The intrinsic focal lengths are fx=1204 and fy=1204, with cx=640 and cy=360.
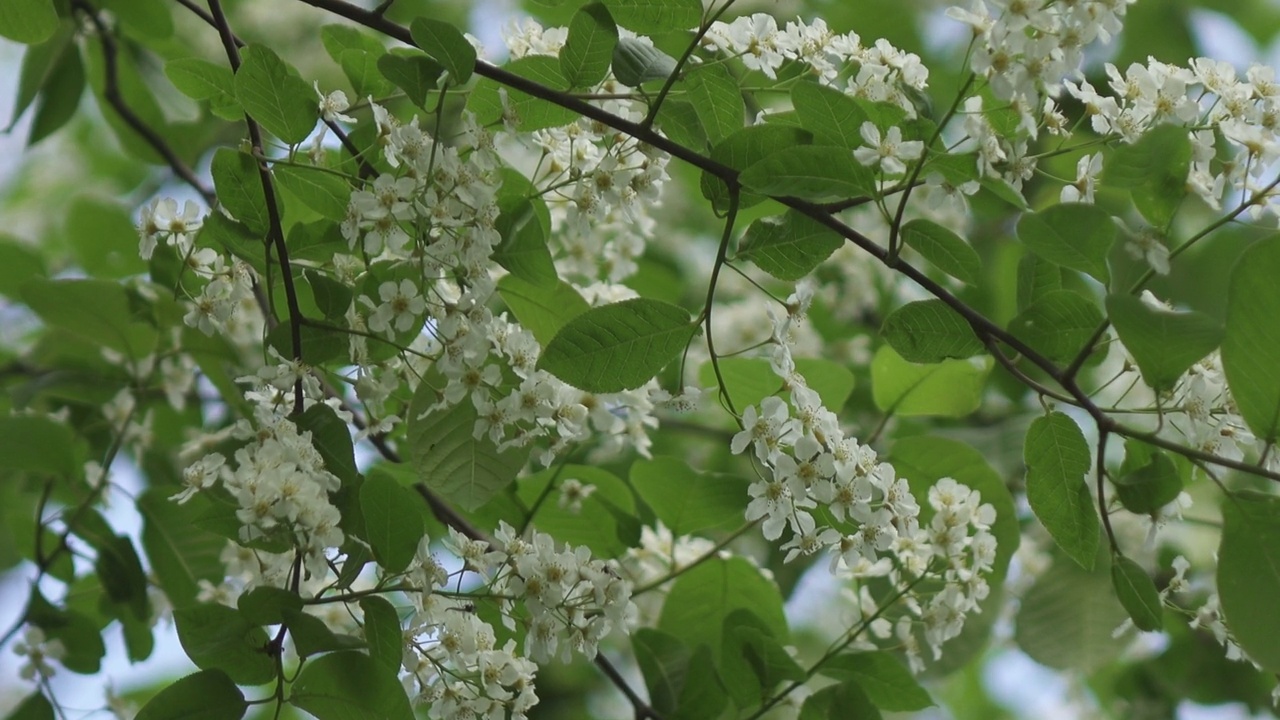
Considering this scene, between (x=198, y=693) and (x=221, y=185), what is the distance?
367 millimetres

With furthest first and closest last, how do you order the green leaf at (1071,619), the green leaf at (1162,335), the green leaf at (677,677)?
the green leaf at (1071,619)
the green leaf at (677,677)
the green leaf at (1162,335)

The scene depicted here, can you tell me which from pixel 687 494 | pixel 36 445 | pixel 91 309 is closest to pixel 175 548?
pixel 36 445

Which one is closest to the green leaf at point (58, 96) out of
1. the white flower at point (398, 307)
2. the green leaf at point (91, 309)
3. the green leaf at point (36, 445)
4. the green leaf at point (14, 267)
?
the green leaf at point (14, 267)

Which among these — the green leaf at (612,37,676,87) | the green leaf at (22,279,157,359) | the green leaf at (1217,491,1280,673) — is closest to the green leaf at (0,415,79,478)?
the green leaf at (22,279,157,359)

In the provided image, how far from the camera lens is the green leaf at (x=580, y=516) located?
1.21 m

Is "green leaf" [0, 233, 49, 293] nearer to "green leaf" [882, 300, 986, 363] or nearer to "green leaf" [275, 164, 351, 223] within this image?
"green leaf" [275, 164, 351, 223]

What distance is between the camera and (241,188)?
892mm

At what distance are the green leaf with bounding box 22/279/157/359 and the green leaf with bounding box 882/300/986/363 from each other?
914 mm

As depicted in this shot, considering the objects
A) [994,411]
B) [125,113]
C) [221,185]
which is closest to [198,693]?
[221,185]

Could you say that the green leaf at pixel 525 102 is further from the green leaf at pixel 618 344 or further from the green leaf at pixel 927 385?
the green leaf at pixel 927 385

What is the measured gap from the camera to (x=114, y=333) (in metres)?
1.43

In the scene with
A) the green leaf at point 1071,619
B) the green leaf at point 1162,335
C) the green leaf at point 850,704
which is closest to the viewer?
the green leaf at point 1162,335

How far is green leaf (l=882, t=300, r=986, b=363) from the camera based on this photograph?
0.87 meters

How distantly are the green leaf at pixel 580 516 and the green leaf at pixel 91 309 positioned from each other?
53cm
